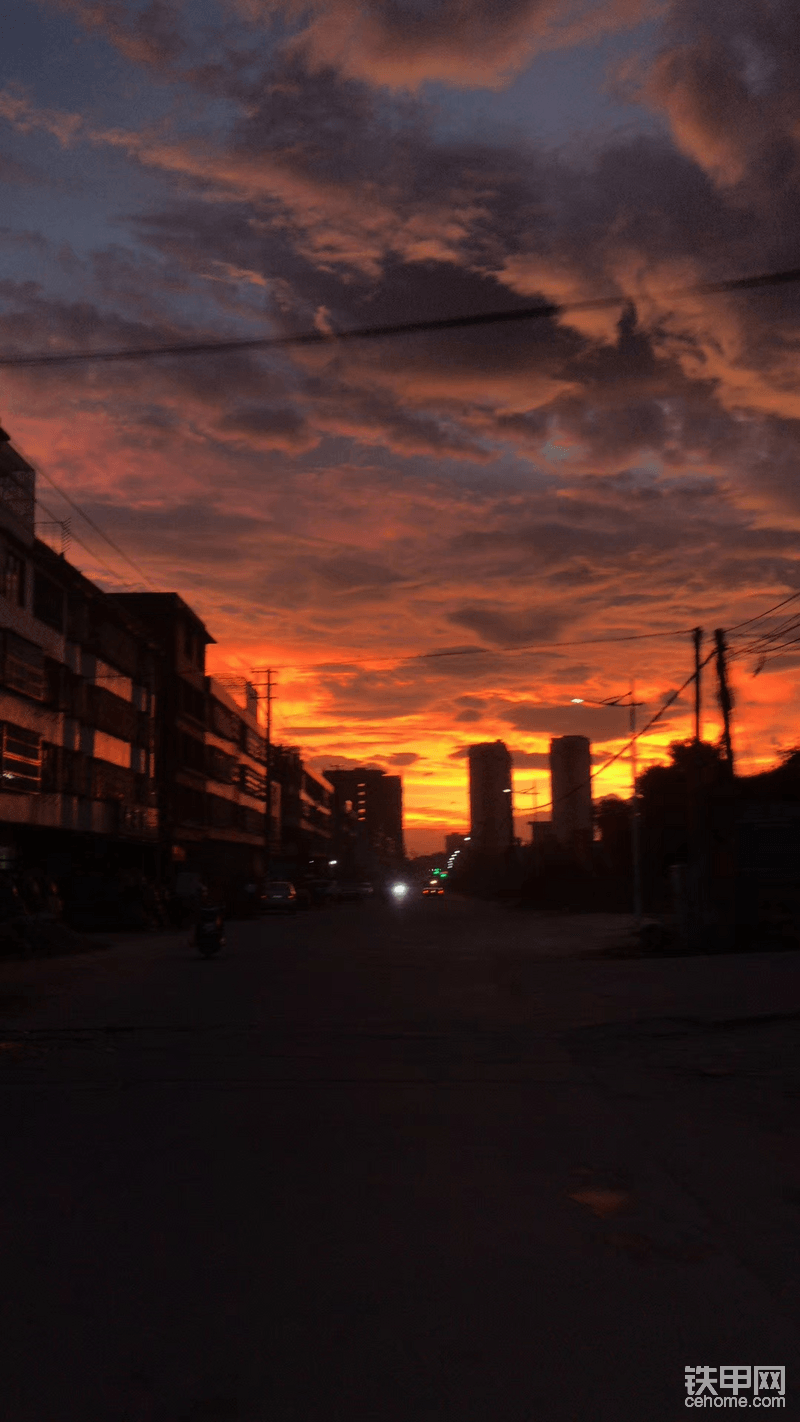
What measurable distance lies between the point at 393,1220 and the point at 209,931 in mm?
24875

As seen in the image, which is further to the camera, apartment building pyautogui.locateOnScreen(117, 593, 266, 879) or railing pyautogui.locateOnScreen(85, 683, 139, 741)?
apartment building pyautogui.locateOnScreen(117, 593, 266, 879)

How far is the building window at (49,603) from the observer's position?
4875 cm

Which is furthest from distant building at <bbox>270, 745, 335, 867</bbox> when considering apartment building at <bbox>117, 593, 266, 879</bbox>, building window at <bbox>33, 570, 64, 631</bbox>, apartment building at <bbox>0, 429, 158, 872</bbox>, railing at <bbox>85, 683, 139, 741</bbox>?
building window at <bbox>33, 570, 64, 631</bbox>

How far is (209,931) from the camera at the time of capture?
3102 centimetres

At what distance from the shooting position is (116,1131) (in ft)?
29.9

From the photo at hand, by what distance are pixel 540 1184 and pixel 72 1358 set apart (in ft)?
10.9

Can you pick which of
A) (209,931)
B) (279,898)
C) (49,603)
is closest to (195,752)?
(279,898)

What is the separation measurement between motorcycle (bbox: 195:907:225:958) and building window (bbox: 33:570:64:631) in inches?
802

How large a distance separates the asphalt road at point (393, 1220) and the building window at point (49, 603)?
3520cm

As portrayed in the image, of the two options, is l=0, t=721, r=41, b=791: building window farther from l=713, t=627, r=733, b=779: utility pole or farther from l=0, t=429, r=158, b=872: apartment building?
l=713, t=627, r=733, b=779: utility pole

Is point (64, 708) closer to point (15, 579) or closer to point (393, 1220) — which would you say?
point (15, 579)

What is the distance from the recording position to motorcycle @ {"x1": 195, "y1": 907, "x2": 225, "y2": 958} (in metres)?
31.0

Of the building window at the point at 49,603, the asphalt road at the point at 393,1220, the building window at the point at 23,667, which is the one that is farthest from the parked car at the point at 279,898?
the asphalt road at the point at 393,1220

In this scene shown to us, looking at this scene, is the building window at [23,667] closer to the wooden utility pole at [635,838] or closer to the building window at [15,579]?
the building window at [15,579]
